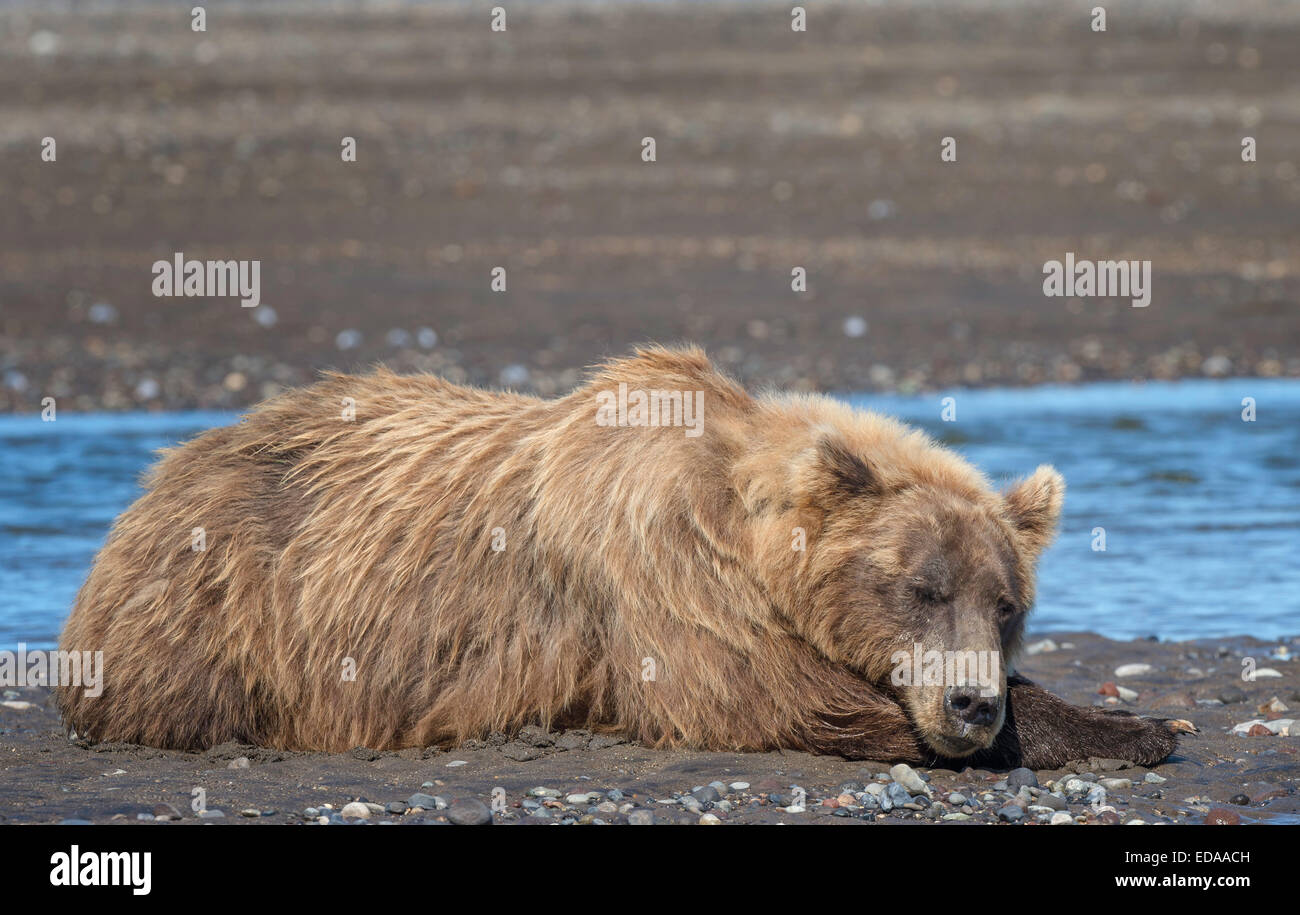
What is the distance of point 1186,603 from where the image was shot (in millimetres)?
9266

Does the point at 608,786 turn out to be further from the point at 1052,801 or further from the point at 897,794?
the point at 1052,801

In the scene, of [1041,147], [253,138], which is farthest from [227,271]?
[1041,147]

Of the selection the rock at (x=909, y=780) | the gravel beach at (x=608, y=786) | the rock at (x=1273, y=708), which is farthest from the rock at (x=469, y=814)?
the rock at (x=1273, y=708)

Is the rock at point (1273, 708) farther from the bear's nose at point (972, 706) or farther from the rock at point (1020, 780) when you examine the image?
the bear's nose at point (972, 706)

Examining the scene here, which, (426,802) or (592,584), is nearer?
(426,802)

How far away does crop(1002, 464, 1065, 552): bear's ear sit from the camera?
20.5ft

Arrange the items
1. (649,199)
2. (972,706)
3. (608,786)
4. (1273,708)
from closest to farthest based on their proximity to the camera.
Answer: (972,706), (608,786), (1273,708), (649,199)

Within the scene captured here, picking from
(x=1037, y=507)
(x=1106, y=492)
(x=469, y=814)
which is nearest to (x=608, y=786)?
(x=469, y=814)

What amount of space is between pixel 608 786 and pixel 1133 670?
3115 millimetres

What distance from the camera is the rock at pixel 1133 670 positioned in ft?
25.6

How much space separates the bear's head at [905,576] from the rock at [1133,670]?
1930 millimetres

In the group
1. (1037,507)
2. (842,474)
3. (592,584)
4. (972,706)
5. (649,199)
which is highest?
(649,199)

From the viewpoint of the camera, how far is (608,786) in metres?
5.82

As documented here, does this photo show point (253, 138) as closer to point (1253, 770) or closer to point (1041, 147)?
point (1041, 147)
